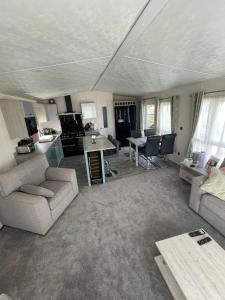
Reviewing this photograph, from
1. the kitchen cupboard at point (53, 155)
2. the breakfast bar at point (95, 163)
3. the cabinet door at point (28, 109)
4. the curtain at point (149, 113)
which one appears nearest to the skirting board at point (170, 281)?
the breakfast bar at point (95, 163)

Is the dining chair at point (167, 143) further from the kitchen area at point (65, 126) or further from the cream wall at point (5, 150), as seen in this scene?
the cream wall at point (5, 150)

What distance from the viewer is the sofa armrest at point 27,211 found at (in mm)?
2020

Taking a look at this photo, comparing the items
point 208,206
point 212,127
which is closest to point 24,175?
point 208,206

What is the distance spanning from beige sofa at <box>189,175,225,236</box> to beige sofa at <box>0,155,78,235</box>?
2250 millimetres

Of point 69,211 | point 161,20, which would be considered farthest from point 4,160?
point 161,20

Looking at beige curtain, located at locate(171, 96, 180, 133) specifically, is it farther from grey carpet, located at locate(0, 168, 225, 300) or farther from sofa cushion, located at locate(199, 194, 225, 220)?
sofa cushion, located at locate(199, 194, 225, 220)

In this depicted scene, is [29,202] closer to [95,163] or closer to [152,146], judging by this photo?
[95,163]

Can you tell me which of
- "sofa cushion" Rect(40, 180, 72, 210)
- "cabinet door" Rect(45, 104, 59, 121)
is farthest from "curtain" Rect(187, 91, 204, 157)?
"cabinet door" Rect(45, 104, 59, 121)

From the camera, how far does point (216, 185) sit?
2076 mm

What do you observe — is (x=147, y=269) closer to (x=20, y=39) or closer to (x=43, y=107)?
(x=20, y=39)

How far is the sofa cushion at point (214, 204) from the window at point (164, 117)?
287cm

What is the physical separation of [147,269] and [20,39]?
8.34ft

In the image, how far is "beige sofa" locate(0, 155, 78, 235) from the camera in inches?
80.6

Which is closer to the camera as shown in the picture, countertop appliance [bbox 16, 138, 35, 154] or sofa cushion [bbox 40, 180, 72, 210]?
sofa cushion [bbox 40, 180, 72, 210]
